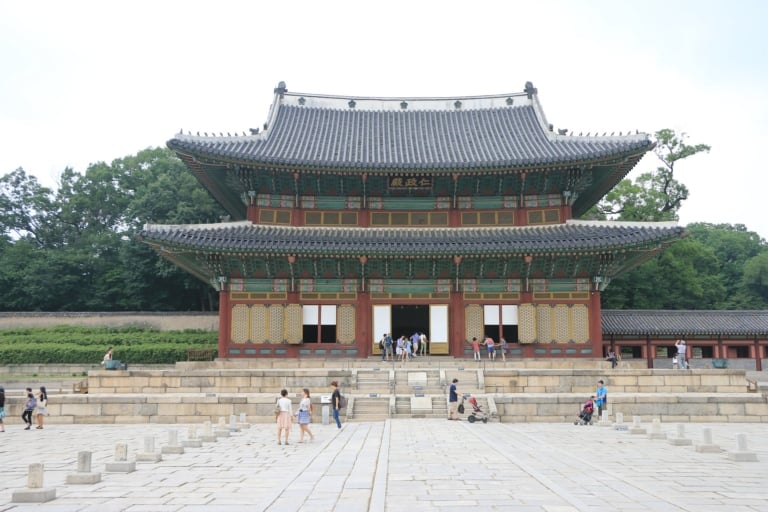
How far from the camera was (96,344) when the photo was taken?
39750 millimetres

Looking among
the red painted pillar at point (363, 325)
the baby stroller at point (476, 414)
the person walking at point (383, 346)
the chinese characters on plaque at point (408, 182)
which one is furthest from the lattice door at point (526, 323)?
the baby stroller at point (476, 414)

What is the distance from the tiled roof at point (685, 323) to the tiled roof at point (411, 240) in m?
8.57

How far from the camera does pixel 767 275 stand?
61.8 metres

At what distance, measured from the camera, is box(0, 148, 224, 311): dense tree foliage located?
5222 cm

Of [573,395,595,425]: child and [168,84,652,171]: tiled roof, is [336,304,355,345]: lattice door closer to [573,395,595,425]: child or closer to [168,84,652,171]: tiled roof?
[168,84,652,171]: tiled roof

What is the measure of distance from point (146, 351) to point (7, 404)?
47.0 ft

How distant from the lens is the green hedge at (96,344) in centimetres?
3753

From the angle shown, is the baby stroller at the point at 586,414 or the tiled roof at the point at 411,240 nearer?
the baby stroller at the point at 586,414

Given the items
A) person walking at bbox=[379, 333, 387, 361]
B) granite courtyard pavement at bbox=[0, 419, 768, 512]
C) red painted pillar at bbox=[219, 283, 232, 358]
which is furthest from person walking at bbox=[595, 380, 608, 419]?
red painted pillar at bbox=[219, 283, 232, 358]

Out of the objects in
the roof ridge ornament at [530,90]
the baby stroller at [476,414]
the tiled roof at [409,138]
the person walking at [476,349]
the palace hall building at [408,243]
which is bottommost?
the baby stroller at [476,414]

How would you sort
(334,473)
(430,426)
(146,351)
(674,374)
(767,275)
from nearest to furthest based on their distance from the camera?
(334,473)
(430,426)
(674,374)
(146,351)
(767,275)

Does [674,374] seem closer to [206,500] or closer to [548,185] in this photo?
[548,185]

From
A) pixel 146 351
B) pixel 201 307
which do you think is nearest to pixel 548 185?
pixel 146 351

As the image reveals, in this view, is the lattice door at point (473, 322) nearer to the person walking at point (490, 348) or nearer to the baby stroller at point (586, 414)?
the person walking at point (490, 348)
